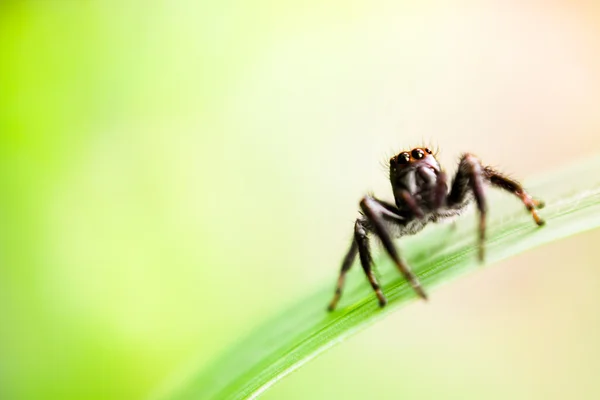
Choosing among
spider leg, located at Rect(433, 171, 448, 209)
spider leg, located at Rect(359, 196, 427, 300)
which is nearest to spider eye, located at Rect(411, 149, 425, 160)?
spider leg, located at Rect(433, 171, 448, 209)

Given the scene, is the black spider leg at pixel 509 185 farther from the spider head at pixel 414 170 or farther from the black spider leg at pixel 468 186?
the spider head at pixel 414 170

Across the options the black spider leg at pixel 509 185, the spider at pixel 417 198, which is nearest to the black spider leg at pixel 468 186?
the spider at pixel 417 198

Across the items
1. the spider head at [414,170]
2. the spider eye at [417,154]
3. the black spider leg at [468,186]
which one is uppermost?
the spider eye at [417,154]

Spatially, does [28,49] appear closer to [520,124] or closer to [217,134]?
[217,134]

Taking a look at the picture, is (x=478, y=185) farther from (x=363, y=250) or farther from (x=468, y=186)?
(x=363, y=250)

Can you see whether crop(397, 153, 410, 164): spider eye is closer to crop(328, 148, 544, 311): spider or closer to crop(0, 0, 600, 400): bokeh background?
crop(328, 148, 544, 311): spider
